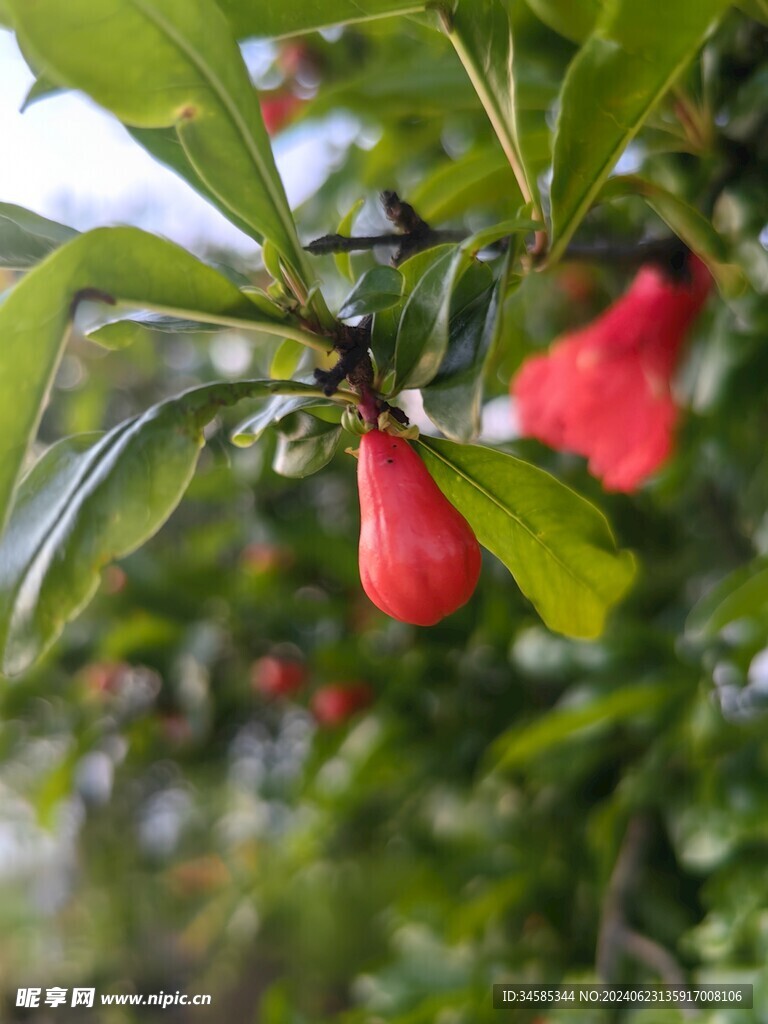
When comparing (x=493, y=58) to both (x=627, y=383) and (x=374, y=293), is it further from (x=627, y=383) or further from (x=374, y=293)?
(x=627, y=383)

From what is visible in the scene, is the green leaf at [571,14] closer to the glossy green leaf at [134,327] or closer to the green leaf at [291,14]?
the green leaf at [291,14]

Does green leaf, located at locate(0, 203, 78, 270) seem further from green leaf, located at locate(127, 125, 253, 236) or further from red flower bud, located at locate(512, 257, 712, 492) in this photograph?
red flower bud, located at locate(512, 257, 712, 492)

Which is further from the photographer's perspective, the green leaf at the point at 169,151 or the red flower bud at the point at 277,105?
the red flower bud at the point at 277,105

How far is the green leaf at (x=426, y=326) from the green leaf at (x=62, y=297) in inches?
2.5

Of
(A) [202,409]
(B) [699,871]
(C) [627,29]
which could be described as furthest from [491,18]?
(B) [699,871]

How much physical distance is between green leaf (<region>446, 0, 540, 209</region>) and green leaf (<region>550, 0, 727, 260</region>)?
0.06ft

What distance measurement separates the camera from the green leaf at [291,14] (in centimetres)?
31

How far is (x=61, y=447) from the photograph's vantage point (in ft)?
1.01

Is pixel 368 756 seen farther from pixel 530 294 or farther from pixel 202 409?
pixel 202 409

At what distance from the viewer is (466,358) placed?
29 centimetres

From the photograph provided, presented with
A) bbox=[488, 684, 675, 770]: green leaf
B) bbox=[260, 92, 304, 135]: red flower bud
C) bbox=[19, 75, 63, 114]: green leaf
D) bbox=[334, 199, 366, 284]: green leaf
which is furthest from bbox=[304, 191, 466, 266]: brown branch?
bbox=[260, 92, 304, 135]: red flower bud

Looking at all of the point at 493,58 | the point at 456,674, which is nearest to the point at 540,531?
the point at 493,58

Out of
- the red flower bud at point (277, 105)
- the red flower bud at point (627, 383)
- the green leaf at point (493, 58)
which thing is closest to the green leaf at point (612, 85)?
the green leaf at point (493, 58)

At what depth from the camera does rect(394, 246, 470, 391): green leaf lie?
0.90 ft
